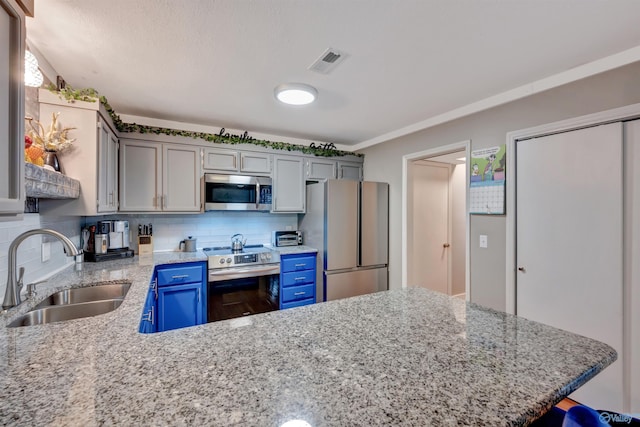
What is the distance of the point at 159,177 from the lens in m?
3.01

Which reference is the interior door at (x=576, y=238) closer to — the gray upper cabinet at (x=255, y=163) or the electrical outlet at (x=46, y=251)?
the gray upper cabinet at (x=255, y=163)

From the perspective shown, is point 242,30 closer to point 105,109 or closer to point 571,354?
point 105,109

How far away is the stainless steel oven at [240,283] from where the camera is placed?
9.72ft

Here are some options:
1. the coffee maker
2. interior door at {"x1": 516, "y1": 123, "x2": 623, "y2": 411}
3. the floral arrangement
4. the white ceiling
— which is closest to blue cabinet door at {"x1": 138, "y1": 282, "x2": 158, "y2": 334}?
the coffee maker

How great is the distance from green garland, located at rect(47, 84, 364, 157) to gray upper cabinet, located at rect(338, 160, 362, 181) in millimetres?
143

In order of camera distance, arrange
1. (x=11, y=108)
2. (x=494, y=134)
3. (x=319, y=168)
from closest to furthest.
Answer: (x=11, y=108) → (x=494, y=134) → (x=319, y=168)

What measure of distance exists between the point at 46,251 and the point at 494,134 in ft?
11.7

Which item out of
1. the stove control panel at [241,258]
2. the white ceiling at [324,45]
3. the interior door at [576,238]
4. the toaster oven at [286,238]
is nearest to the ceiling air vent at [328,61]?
the white ceiling at [324,45]

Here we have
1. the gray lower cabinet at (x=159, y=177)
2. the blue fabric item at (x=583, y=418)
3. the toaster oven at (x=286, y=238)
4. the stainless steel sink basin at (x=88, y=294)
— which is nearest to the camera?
the blue fabric item at (x=583, y=418)

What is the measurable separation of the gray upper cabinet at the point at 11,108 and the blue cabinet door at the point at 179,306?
81.7 inches

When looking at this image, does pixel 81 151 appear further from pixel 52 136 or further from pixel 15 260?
pixel 15 260

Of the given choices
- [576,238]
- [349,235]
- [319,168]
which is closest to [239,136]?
[319,168]

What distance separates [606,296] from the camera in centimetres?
189

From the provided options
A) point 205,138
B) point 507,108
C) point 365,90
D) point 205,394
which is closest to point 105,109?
point 205,138
